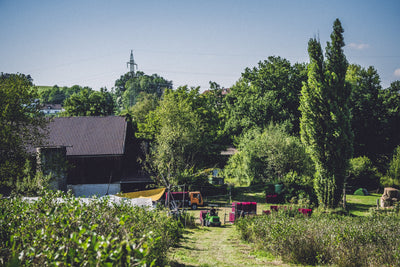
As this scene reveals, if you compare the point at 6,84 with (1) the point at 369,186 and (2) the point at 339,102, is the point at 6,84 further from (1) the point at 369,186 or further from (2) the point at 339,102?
(1) the point at 369,186

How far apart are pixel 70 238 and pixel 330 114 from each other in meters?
22.6

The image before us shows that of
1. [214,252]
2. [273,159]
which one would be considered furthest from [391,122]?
[214,252]

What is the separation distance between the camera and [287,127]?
123ft

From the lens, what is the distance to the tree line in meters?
23.6

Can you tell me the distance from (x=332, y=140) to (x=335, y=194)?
163 inches

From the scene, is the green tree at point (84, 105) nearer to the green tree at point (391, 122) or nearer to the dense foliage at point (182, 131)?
the dense foliage at point (182, 131)

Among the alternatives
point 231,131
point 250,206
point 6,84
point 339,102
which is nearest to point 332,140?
point 339,102

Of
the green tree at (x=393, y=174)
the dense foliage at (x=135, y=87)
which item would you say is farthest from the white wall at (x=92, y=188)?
the dense foliage at (x=135, y=87)

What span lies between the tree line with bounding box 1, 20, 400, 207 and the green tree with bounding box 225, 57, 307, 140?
0.43 ft

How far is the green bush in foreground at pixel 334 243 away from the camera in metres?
9.56

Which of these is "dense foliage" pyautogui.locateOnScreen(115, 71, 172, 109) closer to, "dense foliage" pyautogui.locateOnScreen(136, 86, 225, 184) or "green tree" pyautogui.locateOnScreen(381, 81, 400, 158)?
"dense foliage" pyautogui.locateOnScreen(136, 86, 225, 184)

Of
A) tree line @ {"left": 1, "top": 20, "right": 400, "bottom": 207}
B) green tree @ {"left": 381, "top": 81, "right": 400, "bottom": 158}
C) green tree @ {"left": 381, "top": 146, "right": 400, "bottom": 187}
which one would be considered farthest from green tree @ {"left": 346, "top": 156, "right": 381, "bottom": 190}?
green tree @ {"left": 381, "top": 81, "right": 400, "bottom": 158}

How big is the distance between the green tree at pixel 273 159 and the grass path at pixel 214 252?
14.9m

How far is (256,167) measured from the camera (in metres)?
32.0
